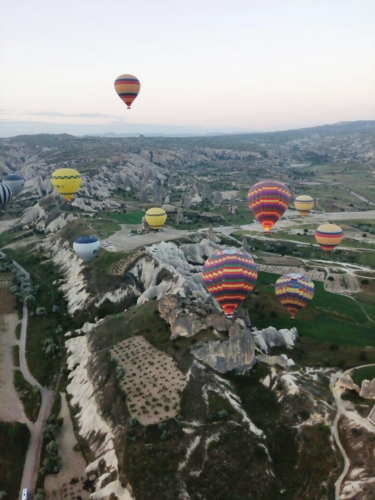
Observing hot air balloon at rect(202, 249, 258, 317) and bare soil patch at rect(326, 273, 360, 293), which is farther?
bare soil patch at rect(326, 273, 360, 293)

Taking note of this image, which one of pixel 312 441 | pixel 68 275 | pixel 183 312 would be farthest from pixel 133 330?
pixel 68 275

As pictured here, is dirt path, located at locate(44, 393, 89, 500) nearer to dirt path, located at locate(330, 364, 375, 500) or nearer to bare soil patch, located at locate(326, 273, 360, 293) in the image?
dirt path, located at locate(330, 364, 375, 500)

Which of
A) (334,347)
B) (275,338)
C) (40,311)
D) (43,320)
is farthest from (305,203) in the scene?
(43,320)

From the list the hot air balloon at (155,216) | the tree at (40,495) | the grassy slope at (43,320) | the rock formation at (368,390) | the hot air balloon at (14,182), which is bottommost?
the grassy slope at (43,320)

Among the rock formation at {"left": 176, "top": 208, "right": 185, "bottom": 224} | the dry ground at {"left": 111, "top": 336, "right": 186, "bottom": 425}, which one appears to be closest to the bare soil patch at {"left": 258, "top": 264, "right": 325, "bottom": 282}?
the rock formation at {"left": 176, "top": 208, "right": 185, "bottom": 224}

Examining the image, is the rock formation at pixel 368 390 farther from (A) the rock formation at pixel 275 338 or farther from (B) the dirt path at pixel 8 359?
(B) the dirt path at pixel 8 359

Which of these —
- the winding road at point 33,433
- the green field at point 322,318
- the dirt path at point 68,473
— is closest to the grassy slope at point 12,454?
the winding road at point 33,433

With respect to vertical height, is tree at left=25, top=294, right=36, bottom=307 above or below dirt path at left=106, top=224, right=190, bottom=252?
below
